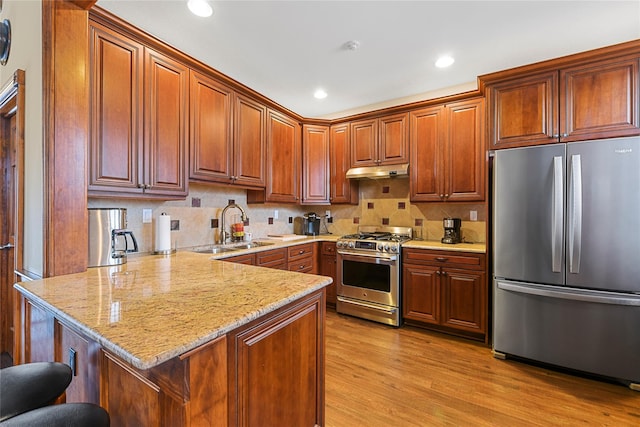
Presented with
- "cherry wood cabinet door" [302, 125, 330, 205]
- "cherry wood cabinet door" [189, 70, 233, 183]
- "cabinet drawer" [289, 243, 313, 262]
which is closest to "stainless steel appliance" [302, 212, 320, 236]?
"cherry wood cabinet door" [302, 125, 330, 205]

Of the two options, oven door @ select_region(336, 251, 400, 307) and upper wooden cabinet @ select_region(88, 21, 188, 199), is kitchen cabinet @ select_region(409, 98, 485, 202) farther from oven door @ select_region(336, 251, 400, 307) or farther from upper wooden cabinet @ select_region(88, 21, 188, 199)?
upper wooden cabinet @ select_region(88, 21, 188, 199)

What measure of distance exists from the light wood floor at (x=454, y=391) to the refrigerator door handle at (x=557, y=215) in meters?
0.85

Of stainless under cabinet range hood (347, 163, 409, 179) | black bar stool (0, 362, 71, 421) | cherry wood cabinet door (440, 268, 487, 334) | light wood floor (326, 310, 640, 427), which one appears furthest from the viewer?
stainless under cabinet range hood (347, 163, 409, 179)

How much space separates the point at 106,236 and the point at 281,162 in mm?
2043

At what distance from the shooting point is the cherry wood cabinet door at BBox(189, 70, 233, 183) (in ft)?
7.79

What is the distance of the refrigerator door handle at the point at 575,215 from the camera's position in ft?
6.64

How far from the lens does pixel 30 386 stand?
896 mm

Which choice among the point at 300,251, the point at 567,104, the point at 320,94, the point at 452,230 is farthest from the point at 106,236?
the point at 567,104

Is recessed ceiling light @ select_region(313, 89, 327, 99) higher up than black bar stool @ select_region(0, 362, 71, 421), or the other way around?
recessed ceiling light @ select_region(313, 89, 327, 99)

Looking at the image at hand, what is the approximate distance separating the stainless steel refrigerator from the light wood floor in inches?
8.0

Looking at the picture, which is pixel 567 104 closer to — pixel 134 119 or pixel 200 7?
pixel 200 7

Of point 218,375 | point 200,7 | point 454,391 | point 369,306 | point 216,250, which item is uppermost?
point 200,7

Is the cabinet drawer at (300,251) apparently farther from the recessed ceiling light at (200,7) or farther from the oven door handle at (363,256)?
the recessed ceiling light at (200,7)

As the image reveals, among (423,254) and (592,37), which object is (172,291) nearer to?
(423,254)
